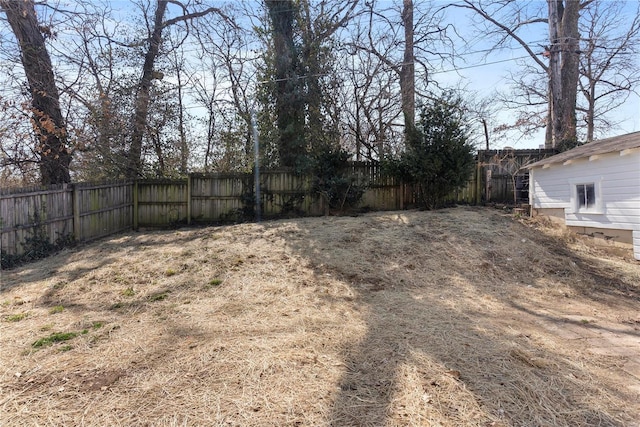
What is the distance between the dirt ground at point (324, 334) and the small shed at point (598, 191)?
1.96 ft

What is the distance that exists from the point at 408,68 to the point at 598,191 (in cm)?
696

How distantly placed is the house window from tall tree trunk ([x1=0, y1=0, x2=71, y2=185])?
36.7ft

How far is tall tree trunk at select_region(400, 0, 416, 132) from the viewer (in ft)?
36.9

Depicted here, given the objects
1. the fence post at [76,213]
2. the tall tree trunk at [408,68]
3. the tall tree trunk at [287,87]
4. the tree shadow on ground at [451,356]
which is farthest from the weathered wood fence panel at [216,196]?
the tall tree trunk at [408,68]

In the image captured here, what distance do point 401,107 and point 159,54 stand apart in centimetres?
791

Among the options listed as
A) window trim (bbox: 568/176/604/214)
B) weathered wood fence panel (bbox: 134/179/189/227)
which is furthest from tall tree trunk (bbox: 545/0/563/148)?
weathered wood fence panel (bbox: 134/179/189/227)

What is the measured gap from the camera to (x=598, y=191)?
6.81 m

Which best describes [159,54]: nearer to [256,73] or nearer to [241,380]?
[256,73]

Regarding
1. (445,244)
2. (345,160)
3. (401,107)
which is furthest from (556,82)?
(445,244)

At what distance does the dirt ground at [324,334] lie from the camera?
2.03 metres

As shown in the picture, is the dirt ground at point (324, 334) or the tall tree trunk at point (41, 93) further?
the tall tree trunk at point (41, 93)

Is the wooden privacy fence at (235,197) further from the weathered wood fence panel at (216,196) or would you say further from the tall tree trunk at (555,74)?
the tall tree trunk at (555,74)

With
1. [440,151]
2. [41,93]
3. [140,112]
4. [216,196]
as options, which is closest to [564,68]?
[440,151]

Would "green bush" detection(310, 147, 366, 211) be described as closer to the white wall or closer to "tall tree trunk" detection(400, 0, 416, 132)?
"tall tree trunk" detection(400, 0, 416, 132)
